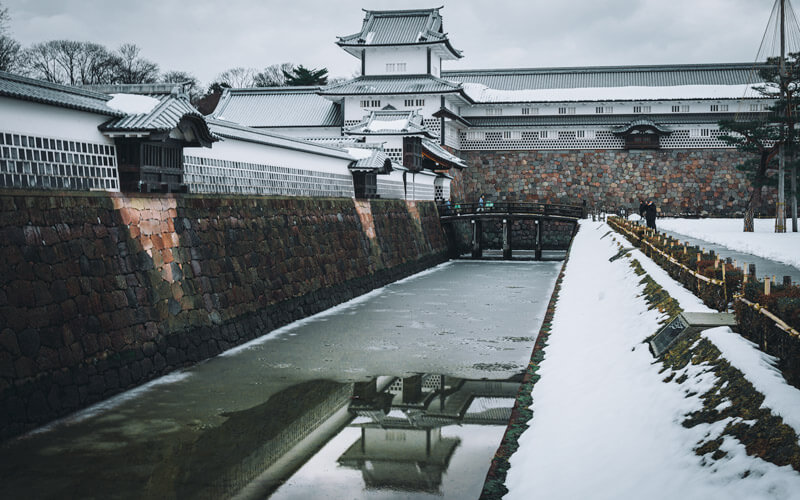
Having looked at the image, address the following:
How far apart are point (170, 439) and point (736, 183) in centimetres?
3925

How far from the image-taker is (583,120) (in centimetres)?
4034

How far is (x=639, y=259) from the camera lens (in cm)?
1413

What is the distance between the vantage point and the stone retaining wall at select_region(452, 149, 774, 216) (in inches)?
1559

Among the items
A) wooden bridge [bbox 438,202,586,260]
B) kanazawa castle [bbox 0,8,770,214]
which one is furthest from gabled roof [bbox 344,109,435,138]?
wooden bridge [bbox 438,202,586,260]

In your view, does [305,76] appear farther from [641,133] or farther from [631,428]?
[631,428]

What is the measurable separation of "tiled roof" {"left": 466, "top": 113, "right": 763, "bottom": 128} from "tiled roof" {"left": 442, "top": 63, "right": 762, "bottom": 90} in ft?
8.49

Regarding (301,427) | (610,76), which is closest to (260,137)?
(301,427)

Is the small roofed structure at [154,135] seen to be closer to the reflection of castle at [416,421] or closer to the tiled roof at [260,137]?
the tiled roof at [260,137]

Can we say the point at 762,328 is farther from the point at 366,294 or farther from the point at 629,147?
the point at 629,147

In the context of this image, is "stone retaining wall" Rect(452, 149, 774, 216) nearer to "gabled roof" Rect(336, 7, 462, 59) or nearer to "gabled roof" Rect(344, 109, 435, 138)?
"gabled roof" Rect(336, 7, 462, 59)

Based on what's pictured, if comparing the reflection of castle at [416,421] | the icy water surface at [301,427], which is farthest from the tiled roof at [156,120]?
the reflection of castle at [416,421]

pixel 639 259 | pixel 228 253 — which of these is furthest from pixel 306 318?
pixel 639 259

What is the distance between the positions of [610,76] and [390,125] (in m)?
18.9

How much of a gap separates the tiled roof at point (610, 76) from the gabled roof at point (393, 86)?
279 inches
